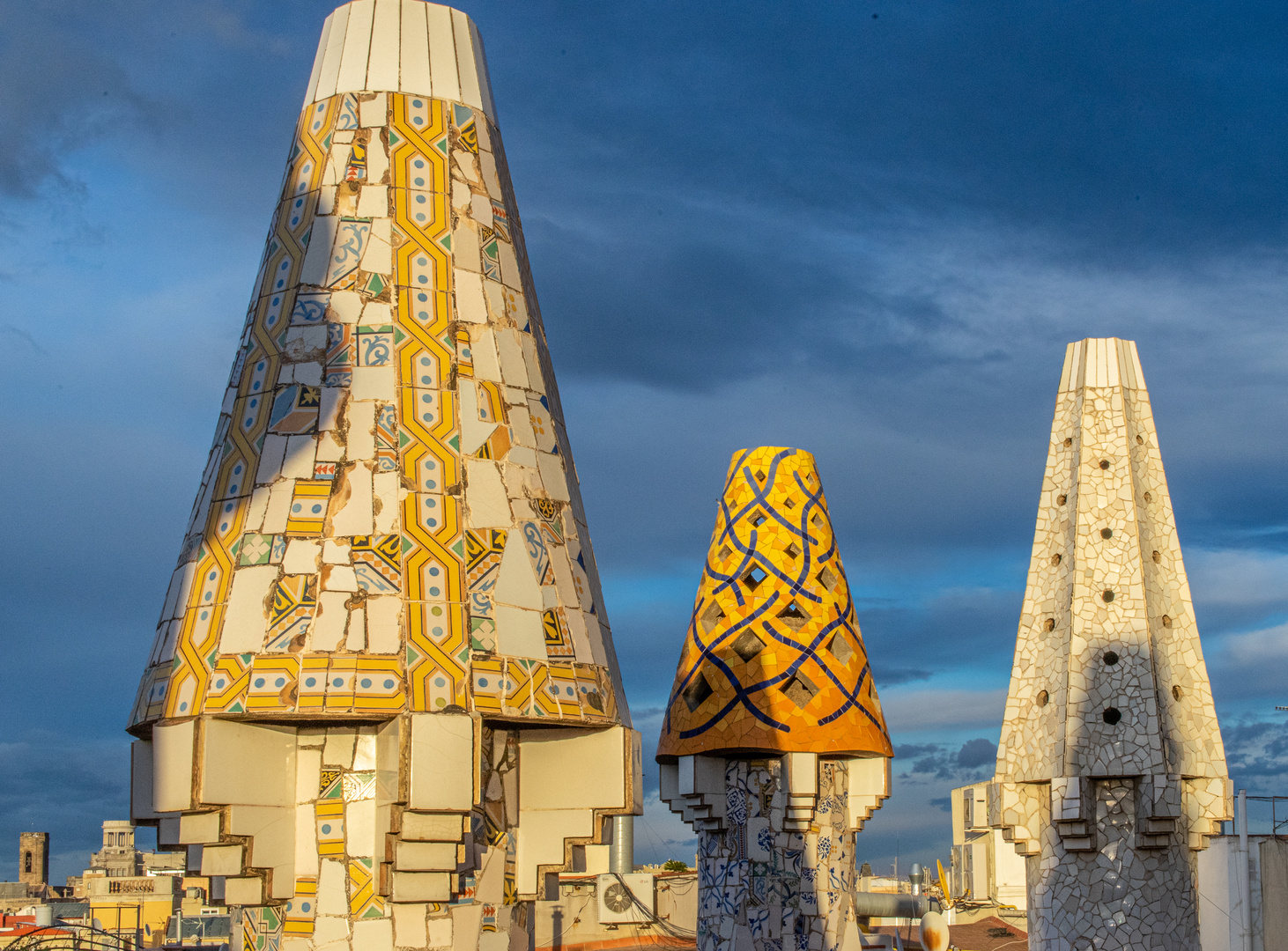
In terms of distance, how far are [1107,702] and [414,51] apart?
1071 centimetres

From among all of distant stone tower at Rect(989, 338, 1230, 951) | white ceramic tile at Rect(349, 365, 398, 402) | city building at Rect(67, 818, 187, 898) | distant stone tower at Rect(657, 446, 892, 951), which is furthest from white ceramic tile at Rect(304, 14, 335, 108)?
city building at Rect(67, 818, 187, 898)

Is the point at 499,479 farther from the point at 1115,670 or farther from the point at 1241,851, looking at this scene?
the point at 1241,851

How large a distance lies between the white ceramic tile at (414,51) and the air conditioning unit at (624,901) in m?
18.6

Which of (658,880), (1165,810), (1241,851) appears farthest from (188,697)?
(658,880)

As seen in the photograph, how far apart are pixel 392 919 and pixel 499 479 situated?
2048 millimetres

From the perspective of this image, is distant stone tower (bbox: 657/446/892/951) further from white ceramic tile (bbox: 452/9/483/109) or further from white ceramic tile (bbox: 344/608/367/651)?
white ceramic tile (bbox: 344/608/367/651)

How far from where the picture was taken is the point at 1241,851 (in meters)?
22.2

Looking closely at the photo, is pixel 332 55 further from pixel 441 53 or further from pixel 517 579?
pixel 517 579

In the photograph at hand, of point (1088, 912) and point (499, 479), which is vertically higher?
point (499, 479)

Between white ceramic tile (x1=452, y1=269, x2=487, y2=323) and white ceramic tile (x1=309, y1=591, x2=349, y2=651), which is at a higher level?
white ceramic tile (x1=452, y1=269, x2=487, y2=323)

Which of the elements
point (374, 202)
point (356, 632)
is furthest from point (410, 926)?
point (374, 202)

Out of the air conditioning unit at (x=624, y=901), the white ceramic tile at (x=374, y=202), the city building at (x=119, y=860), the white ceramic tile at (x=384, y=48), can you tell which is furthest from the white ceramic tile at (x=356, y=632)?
the city building at (x=119, y=860)

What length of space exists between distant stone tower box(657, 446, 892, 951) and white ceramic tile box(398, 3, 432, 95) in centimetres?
692

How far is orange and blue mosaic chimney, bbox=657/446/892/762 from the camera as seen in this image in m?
13.9
